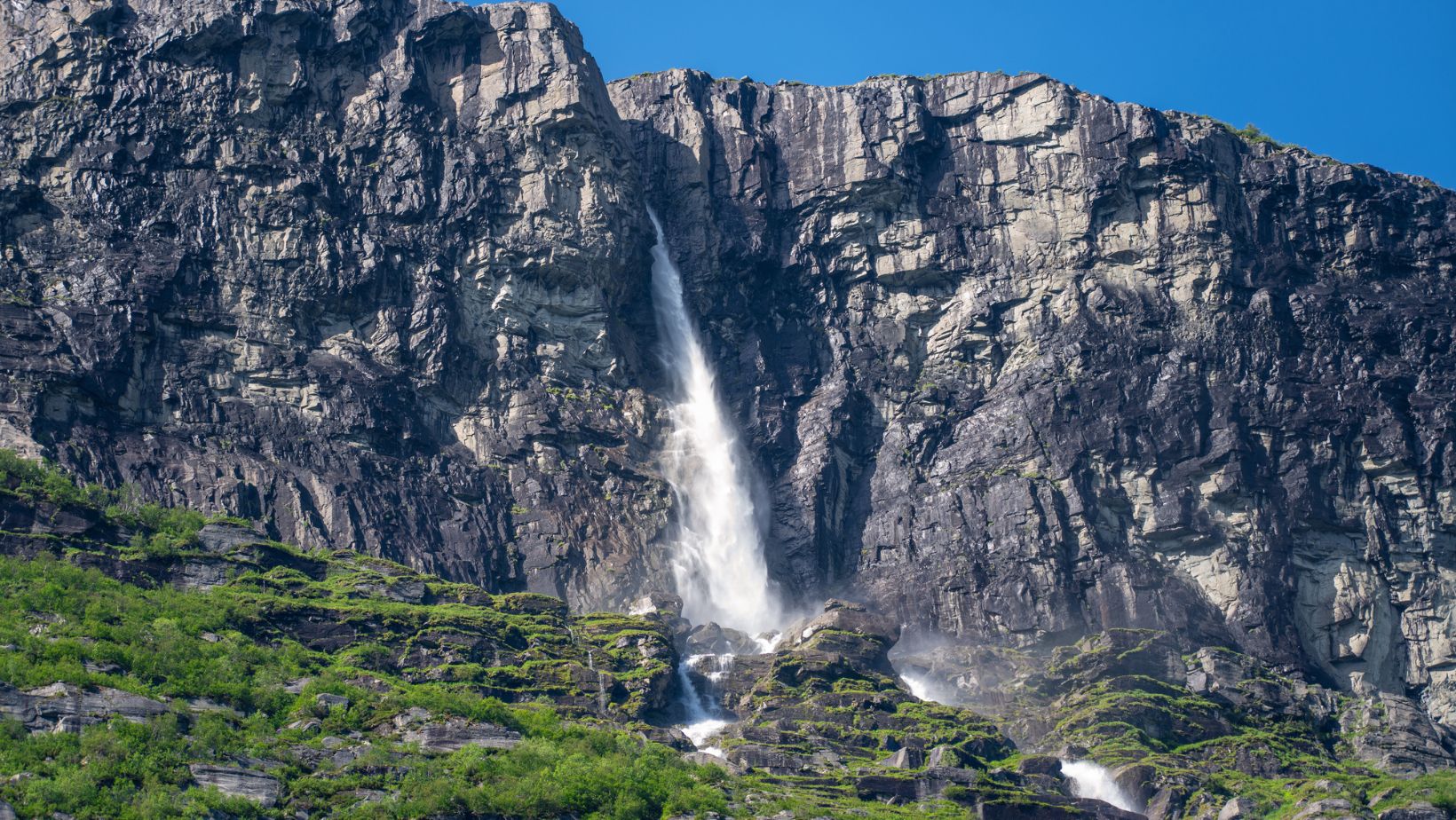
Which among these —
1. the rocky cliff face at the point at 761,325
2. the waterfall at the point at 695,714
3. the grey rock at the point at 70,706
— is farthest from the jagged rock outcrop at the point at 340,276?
the grey rock at the point at 70,706

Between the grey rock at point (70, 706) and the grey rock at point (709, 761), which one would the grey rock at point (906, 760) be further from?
the grey rock at point (70, 706)

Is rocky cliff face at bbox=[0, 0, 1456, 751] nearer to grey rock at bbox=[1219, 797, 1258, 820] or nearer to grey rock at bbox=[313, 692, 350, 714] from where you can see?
grey rock at bbox=[1219, 797, 1258, 820]

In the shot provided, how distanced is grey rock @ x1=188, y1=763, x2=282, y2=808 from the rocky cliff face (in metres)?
31.1

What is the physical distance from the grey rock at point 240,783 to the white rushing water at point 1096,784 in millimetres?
37960

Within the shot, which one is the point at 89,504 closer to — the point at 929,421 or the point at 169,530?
the point at 169,530

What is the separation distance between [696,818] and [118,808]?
22.0 m

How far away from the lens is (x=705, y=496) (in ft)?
410

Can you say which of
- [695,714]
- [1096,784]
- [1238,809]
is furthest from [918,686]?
[1238,809]

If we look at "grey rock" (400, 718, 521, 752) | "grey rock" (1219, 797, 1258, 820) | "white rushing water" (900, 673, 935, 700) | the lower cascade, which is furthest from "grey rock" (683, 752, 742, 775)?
"grey rock" (1219, 797, 1258, 820)

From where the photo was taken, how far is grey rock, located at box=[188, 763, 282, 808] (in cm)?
7731

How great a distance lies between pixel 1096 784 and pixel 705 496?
33.4 metres

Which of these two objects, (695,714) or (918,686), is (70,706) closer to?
(695,714)

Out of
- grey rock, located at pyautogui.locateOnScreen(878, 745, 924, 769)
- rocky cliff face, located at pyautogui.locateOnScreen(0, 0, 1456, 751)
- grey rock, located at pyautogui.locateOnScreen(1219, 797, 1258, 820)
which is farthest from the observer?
rocky cliff face, located at pyautogui.locateOnScreen(0, 0, 1456, 751)

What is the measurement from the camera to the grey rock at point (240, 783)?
77.3 meters
